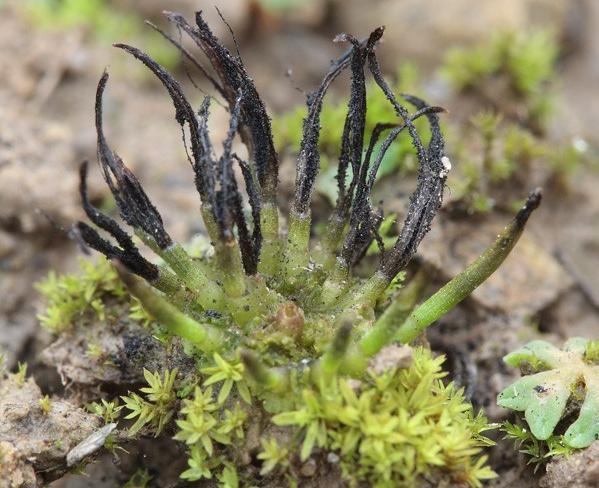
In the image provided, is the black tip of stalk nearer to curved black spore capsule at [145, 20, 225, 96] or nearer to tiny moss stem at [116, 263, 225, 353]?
tiny moss stem at [116, 263, 225, 353]

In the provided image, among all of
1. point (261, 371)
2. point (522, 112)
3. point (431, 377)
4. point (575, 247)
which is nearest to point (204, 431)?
point (261, 371)

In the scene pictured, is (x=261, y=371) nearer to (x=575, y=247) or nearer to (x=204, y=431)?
(x=204, y=431)

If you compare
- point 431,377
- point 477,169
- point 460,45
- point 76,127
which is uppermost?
point 460,45

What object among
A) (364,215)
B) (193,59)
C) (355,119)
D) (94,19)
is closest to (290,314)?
(364,215)

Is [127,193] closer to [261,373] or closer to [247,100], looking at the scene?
[247,100]

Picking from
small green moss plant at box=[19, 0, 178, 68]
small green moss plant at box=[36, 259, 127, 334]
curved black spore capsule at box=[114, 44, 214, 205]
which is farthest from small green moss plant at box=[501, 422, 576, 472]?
small green moss plant at box=[19, 0, 178, 68]

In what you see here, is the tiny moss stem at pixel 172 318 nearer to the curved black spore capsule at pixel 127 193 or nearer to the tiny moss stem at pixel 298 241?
the curved black spore capsule at pixel 127 193
